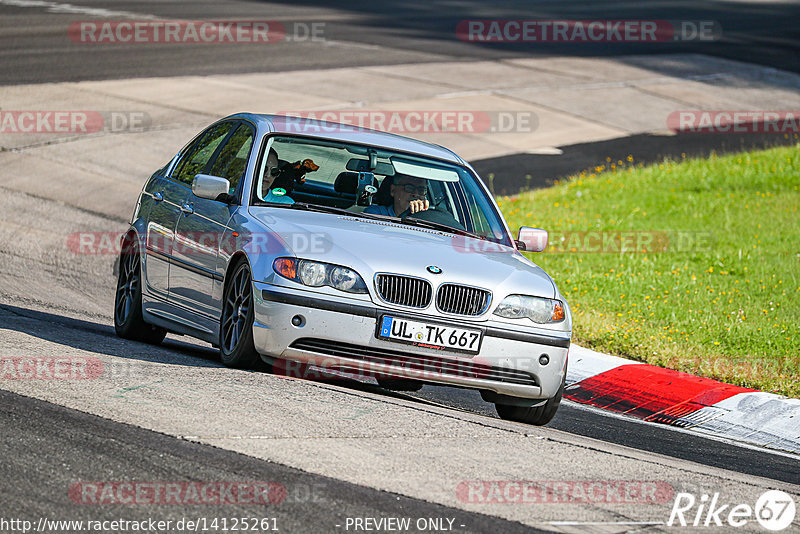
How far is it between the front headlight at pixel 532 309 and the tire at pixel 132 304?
9.87 feet

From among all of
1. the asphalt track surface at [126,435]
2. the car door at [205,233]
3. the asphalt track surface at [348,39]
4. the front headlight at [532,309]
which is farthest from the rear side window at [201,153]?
the asphalt track surface at [348,39]

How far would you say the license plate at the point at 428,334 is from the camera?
22.1ft

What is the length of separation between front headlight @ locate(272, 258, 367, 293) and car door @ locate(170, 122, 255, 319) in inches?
32.7

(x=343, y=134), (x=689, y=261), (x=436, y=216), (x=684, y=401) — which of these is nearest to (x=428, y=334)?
(x=436, y=216)

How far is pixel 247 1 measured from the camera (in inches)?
1443

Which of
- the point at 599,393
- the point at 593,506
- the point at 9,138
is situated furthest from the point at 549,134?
the point at 593,506

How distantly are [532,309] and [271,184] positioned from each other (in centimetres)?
199

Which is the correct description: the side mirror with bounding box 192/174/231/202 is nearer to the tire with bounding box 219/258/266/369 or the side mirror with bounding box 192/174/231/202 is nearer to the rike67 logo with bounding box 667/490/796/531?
the tire with bounding box 219/258/266/369

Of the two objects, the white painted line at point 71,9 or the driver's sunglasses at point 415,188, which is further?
the white painted line at point 71,9

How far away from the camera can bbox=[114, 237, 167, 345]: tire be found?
8828 millimetres

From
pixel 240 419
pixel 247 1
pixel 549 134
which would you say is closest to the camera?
pixel 240 419

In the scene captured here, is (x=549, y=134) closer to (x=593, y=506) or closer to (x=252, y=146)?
(x=252, y=146)

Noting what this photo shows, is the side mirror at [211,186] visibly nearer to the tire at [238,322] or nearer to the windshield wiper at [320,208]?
the windshield wiper at [320,208]

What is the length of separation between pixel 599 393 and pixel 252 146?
320cm
